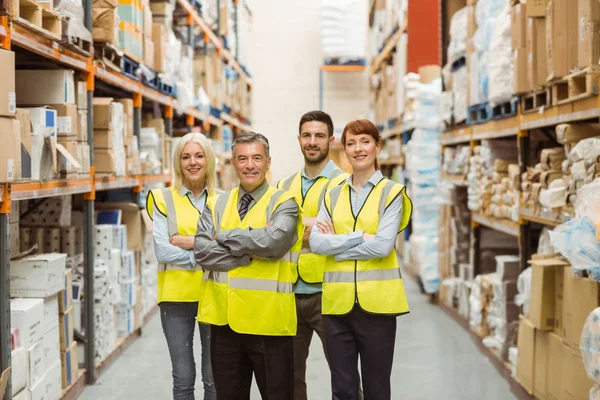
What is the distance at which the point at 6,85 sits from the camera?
3.51 metres

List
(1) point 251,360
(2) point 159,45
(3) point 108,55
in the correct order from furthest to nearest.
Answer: (2) point 159,45
(3) point 108,55
(1) point 251,360

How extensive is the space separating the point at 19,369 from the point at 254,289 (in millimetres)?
1530

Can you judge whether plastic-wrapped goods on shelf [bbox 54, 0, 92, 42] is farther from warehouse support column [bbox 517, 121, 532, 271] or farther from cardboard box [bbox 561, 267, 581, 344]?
cardboard box [bbox 561, 267, 581, 344]

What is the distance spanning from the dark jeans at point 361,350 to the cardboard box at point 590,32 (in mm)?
1854

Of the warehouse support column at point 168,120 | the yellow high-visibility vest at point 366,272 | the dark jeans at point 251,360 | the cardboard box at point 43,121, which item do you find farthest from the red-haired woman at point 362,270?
the warehouse support column at point 168,120

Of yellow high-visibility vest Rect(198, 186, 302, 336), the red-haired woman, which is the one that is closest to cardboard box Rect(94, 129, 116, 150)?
yellow high-visibility vest Rect(198, 186, 302, 336)

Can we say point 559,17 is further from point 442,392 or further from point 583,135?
point 442,392

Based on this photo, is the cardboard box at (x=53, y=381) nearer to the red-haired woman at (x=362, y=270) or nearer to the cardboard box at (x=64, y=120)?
the cardboard box at (x=64, y=120)

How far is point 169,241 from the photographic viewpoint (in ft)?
12.8

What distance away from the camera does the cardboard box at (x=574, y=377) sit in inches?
157

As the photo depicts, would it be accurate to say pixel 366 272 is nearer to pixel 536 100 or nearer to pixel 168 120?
pixel 536 100

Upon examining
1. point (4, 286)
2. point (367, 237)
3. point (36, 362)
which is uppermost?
point (367, 237)

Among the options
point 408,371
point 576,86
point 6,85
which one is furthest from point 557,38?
point 6,85

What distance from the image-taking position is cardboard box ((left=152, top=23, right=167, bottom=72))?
23.5 feet
